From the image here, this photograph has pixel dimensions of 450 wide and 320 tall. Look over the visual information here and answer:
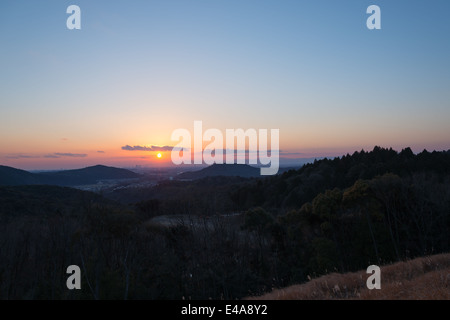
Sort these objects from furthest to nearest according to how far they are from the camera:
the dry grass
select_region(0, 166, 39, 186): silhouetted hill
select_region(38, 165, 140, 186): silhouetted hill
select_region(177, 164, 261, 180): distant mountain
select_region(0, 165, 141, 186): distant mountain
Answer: select_region(177, 164, 261, 180): distant mountain, select_region(38, 165, 140, 186): silhouetted hill, select_region(0, 165, 141, 186): distant mountain, select_region(0, 166, 39, 186): silhouetted hill, the dry grass

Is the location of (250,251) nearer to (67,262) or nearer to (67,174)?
(67,262)

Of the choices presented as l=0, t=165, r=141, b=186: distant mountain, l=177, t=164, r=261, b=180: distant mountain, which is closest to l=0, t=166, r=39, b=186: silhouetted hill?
l=0, t=165, r=141, b=186: distant mountain

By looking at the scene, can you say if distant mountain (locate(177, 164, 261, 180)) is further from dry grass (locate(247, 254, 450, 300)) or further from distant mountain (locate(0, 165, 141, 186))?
dry grass (locate(247, 254, 450, 300))

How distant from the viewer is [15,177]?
96125mm

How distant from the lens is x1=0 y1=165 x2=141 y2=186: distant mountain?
94688mm

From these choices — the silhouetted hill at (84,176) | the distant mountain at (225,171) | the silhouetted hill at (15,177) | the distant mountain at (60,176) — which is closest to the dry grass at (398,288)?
the distant mountain at (60,176)

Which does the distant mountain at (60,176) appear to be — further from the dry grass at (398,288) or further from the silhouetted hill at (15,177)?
the dry grass at (398,288)

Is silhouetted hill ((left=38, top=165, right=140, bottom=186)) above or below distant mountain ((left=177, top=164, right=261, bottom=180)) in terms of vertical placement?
above

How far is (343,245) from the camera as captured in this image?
84.6ft

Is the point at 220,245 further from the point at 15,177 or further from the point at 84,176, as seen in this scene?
the point at 84,176

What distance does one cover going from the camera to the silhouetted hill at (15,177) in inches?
3621

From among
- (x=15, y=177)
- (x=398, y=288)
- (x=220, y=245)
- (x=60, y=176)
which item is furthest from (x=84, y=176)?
(x=398, y=288)
